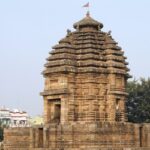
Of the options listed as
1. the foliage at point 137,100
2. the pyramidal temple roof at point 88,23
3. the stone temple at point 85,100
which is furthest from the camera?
the foliage at point 137,100

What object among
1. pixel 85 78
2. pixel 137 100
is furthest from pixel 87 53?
pixel 137 100

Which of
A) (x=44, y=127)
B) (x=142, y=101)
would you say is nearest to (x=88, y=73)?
(x=44, y=127)

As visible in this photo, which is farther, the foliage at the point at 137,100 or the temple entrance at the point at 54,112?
the foliage at the point at 137,100

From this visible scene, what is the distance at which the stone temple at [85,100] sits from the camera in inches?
985

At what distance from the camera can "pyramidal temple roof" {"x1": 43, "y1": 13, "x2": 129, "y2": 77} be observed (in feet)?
89.5

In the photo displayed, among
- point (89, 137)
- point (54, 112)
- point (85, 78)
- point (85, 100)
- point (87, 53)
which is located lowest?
point (89, 137)

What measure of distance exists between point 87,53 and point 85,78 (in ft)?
4.84

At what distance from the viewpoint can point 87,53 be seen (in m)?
27.6

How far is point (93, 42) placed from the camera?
28.0 m

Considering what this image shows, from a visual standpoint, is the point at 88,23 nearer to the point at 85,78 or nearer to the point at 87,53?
the point at 87,53

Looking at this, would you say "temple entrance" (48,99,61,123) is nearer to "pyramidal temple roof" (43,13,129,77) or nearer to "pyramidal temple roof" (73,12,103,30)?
"pyramidal temple roof" (43,13,129,77)

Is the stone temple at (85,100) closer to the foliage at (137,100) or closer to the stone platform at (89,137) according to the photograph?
the stone platform at (89,137)

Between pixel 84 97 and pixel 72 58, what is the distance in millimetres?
2375

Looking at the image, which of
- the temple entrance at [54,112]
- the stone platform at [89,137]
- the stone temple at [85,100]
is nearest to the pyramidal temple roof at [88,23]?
the stone temple at [85,100]
